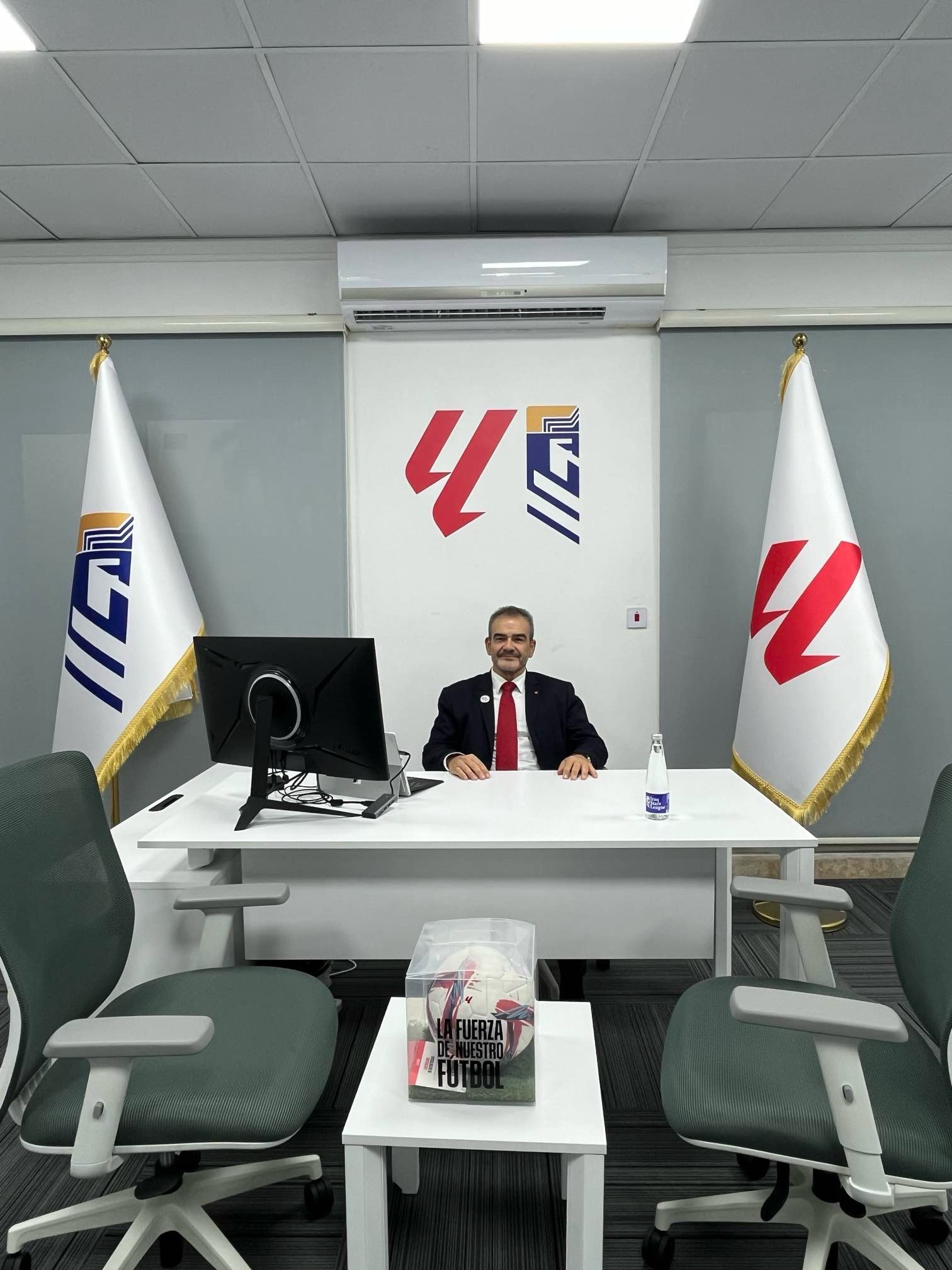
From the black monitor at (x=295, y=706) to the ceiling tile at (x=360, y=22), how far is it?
1.60 m

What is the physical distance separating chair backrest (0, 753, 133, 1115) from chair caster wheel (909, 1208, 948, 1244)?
164cm

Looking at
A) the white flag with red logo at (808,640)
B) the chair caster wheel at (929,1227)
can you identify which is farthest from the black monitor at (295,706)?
the white flag with red logo at (808,640)

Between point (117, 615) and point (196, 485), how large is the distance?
2.29ft

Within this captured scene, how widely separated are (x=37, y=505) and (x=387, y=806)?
96.4 inches

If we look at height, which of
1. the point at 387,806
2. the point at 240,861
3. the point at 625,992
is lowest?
the point at 625,992

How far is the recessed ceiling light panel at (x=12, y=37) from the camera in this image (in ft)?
7.00

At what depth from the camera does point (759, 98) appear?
2.53m

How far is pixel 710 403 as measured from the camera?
11.7 ft

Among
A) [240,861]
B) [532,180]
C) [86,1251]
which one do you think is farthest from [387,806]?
[532,180]

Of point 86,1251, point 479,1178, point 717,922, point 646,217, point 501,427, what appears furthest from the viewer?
point 501,427

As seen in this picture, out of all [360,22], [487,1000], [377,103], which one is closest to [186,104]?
[377,103]

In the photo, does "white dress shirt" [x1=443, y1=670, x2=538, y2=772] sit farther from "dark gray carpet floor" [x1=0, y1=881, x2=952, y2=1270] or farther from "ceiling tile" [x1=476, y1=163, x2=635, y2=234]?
"ceiling tile" [x1=476, y1=163, x2=635, y2=234]

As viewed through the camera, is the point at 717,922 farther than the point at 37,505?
No

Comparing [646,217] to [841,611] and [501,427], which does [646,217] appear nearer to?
[501,427]
